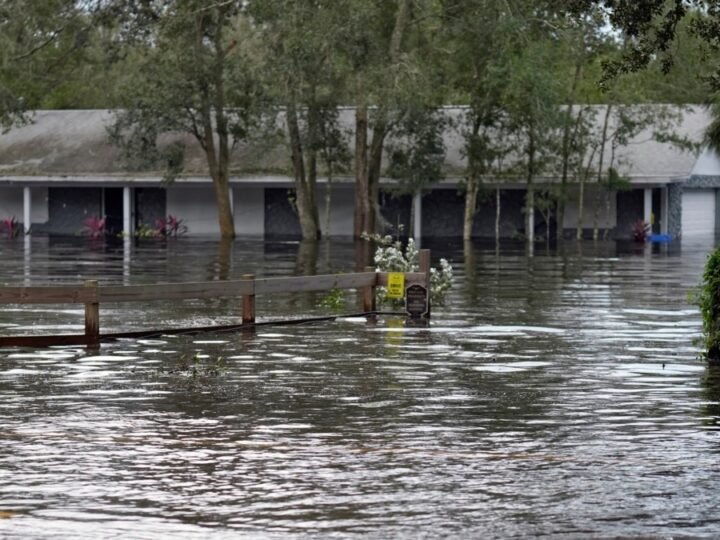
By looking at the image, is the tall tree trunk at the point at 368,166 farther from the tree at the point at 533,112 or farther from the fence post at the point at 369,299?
the fence post at the point at 369,299

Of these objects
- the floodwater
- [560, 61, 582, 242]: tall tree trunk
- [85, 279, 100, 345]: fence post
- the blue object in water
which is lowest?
the floodwater

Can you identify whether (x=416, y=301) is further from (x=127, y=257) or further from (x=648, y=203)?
(x=648, y=203)

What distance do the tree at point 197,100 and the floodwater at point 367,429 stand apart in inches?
1534

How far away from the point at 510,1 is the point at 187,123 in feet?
63.2

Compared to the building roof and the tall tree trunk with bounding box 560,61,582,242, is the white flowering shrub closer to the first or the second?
the tall tree trunk with bounding box 560,61,582,242

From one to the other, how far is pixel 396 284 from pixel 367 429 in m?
11.7

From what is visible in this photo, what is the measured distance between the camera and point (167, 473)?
1152 centimetres

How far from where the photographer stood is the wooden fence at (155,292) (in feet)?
66.8

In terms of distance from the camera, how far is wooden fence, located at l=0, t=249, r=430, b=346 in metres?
20.4

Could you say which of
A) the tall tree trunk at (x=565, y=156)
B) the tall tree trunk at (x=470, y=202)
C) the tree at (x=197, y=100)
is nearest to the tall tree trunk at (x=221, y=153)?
the tree at (x=197, y=100)

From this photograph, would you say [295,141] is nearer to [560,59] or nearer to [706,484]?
[560,59]

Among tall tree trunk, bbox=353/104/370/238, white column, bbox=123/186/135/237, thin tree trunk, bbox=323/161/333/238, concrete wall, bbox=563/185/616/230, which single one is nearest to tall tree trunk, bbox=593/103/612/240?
concrete wall, bbox=563/185/616/230

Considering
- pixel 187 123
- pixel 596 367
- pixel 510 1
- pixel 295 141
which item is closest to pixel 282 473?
pixel 596 367

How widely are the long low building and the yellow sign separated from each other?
131 feet
